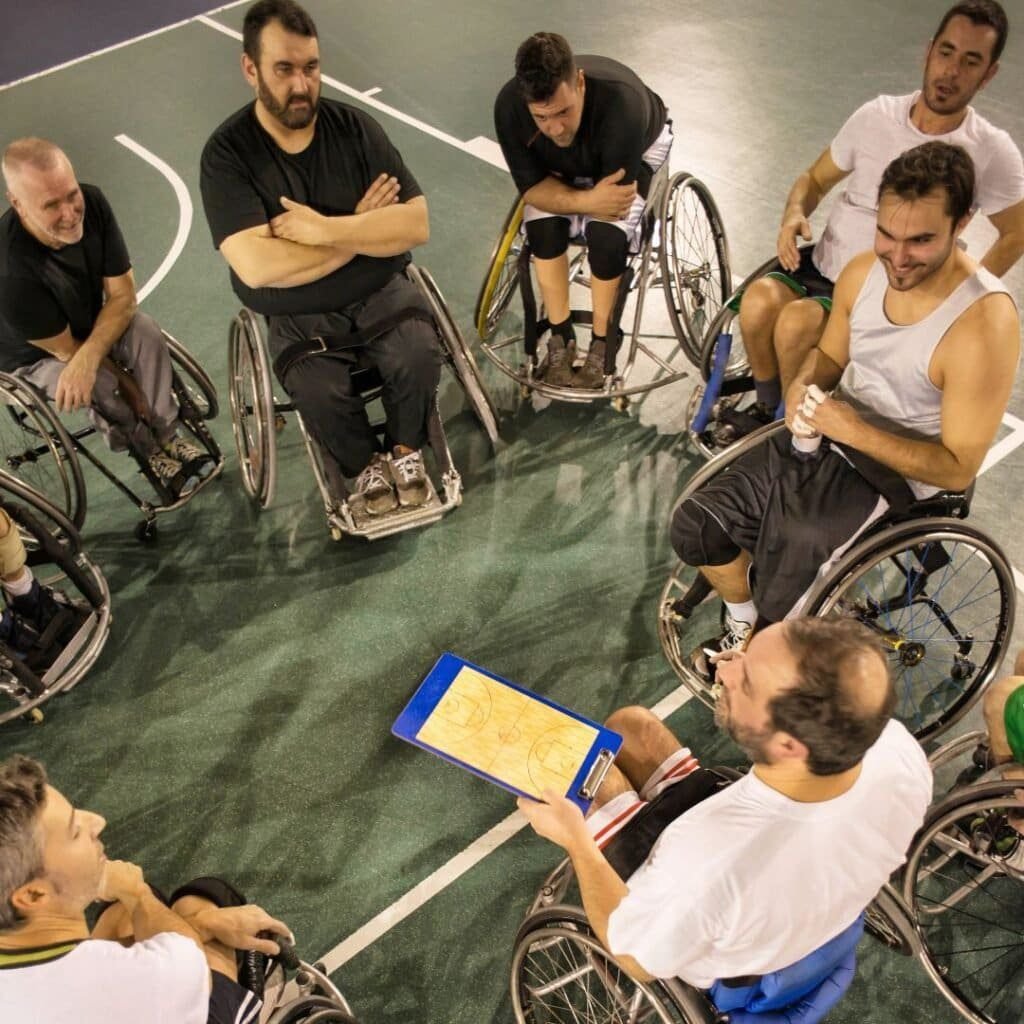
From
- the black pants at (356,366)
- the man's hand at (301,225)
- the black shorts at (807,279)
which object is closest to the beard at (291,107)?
the man's hand at (301,225)

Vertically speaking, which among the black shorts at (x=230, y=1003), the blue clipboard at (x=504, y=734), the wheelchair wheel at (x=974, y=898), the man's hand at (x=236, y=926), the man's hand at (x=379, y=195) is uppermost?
the man's hand at (x=379, y=195)

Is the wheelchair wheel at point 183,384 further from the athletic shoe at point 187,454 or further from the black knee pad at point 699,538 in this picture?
the black knee pad at point 699,538

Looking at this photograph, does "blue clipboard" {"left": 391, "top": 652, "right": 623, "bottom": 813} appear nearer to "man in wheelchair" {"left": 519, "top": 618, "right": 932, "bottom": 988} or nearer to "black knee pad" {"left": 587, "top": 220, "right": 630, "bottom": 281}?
"man in wheelchair" {"left": 519, "top": 618, "right": 932, "bottom": 988}

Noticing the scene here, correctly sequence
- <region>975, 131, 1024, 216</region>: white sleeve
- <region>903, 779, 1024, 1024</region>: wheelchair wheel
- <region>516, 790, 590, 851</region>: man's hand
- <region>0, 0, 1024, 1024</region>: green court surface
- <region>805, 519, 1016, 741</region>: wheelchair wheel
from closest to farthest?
<region>516, 790, 590, 851</region>: man's hand, <region>903, 779, 1024, 1024</region>: wheelchair wheel, <region>805, 519, 1016, 741</region>: wheelchair wheel, <region>0, 0, 1024, 1024</region>: green court surface, <region>975, 131, 1024, 216</region>: white sleeve

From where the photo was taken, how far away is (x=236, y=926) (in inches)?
83.6

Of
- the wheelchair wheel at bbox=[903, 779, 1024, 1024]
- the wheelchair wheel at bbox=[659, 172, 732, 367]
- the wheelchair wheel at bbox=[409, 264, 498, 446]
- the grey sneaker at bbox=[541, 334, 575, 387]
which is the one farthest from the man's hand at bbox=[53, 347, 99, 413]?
the wheelchair wheel at bbox=[903, 779, 1024, 1024]

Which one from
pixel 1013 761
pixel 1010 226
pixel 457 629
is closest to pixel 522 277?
pixel 457 629

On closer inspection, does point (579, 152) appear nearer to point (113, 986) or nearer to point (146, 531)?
point (146, 531)

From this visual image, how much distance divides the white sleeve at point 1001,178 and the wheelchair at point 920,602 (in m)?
1.20

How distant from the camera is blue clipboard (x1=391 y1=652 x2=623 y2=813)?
2.35 m

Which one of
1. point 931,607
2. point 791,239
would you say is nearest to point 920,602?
point 931,607

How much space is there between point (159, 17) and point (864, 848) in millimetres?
8862

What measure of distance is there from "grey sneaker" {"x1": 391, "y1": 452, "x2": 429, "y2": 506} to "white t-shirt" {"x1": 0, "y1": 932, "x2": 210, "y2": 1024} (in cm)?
210

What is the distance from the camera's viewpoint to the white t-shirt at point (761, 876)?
1.65m
